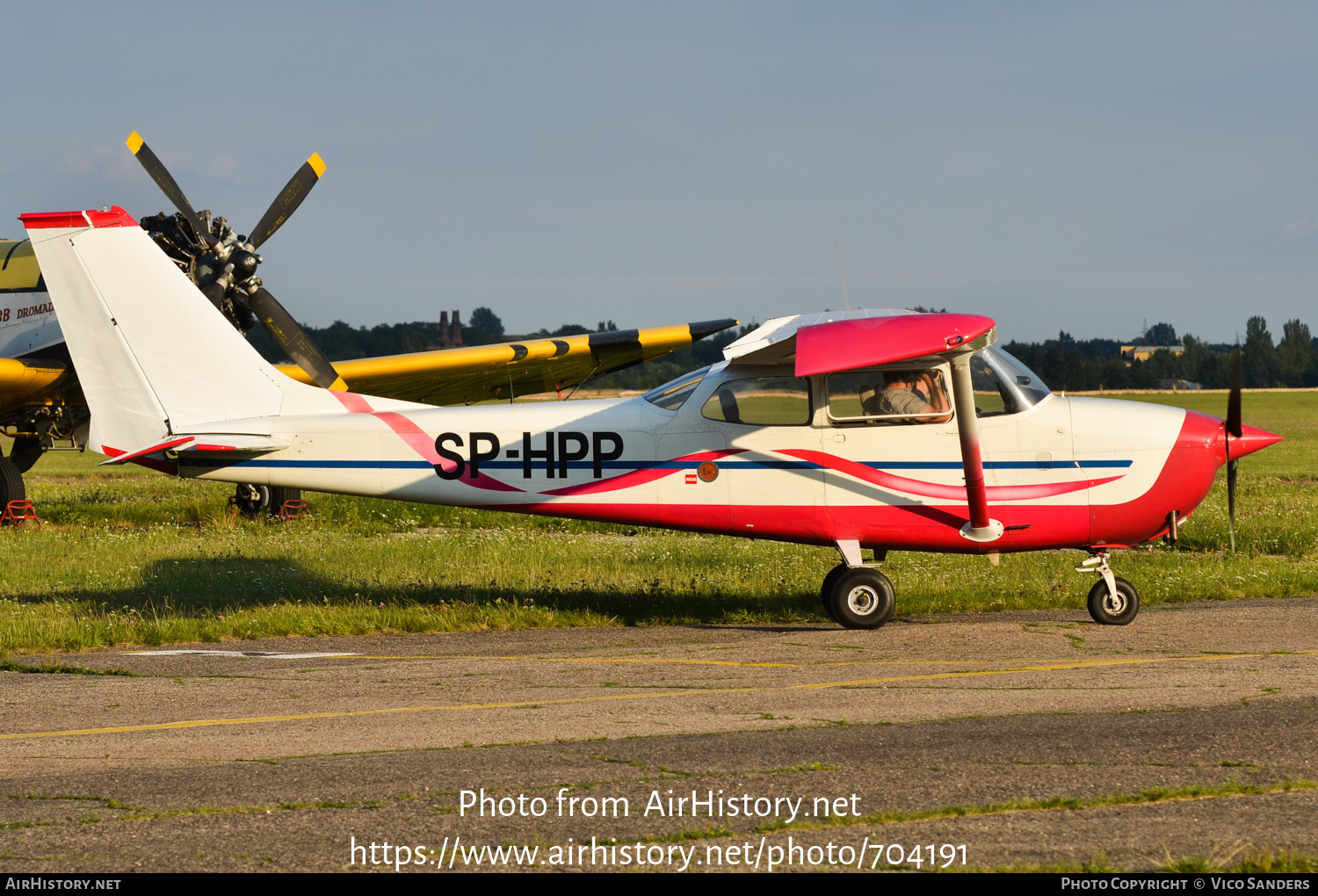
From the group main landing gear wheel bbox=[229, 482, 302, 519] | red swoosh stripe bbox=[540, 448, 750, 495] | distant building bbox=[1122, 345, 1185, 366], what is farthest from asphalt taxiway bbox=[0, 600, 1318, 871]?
distant building bbox=[1122, 345, 1185, 366]

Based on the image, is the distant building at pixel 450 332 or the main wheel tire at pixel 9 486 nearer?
the main wheel tire at pixel 9 486

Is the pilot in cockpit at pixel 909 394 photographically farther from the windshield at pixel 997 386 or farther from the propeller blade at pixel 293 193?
the propeller blade at pixel 293 193

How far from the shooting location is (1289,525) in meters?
15.8

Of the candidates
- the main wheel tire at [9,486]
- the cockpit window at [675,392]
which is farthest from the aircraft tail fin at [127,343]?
the main wheel tire at [9,486]

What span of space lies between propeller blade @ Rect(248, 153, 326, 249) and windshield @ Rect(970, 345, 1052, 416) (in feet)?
42.0

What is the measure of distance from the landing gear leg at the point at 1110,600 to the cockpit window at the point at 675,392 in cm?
361

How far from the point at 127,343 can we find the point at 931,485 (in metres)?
7.12

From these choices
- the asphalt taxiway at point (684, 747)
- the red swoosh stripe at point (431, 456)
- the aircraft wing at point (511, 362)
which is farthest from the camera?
the aircraft wing at point (511, 362)

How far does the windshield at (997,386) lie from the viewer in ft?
30.4

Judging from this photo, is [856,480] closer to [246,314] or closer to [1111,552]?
[1111,552]

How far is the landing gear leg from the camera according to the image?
921cm

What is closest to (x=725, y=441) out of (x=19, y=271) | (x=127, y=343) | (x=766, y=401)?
(x=766, y=401)

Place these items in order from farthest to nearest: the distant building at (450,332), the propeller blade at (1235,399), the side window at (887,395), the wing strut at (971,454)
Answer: the distant building at (450,332)
the side window at (887,395)
the propeller blade at (1235,399)
the wing strut at (971,454)

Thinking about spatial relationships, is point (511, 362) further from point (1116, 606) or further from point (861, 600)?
point (1116, 606)
